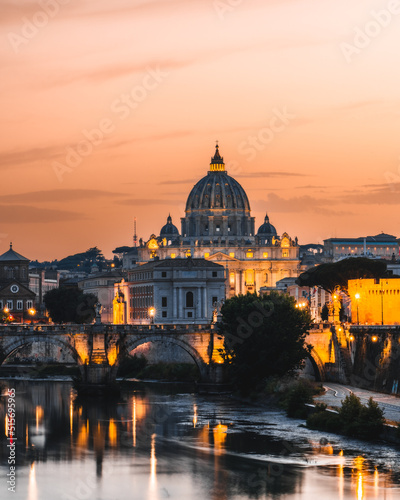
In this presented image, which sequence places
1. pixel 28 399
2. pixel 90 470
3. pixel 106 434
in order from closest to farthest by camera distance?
1. pixel 90 470
2. pixel 106 434
3. pixel 28 399

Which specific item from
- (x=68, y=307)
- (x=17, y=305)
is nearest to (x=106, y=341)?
(x=68, y=307)

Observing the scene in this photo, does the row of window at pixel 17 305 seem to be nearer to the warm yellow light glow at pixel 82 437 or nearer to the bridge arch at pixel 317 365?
the bridge arch at pixel 317 365

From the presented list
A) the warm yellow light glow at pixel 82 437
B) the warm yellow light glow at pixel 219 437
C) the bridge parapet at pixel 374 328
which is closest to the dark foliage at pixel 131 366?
the bridge parapet at pixel 374 328

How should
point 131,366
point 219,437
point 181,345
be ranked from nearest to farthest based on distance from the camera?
point 219,437, point 181,345, point 131,366

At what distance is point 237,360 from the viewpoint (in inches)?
3499

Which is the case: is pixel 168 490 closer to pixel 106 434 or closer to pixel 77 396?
pixel 106 434

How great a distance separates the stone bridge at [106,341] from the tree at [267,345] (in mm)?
4503

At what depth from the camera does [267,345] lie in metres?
87.1

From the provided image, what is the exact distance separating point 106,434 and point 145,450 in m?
6.52

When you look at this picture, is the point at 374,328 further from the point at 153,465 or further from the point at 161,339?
the point at 153,465

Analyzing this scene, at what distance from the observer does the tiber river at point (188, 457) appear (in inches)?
2206

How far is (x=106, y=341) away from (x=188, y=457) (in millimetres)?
33605

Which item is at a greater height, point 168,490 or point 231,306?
point 231,306

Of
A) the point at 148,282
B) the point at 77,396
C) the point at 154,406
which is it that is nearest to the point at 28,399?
the point at 77,396
